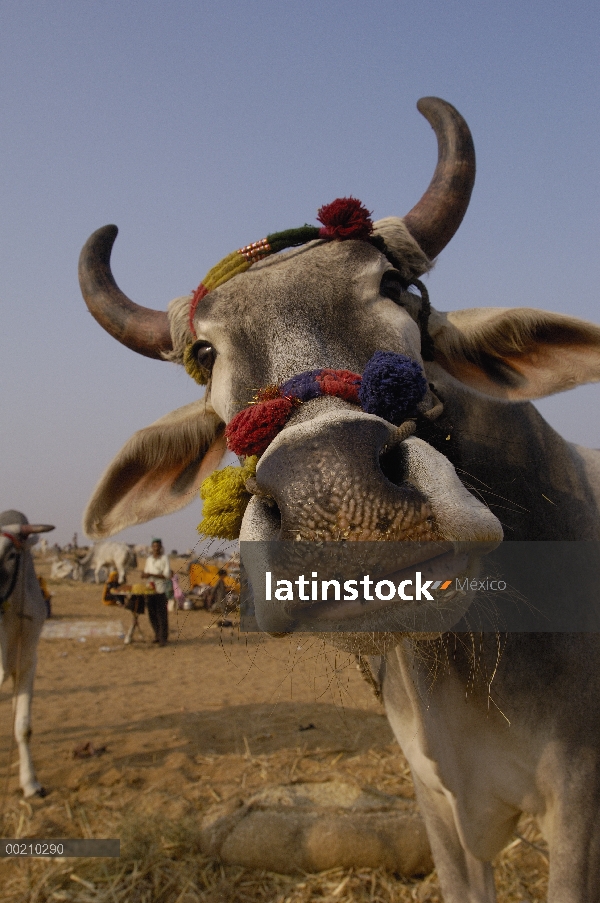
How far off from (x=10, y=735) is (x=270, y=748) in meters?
3.18

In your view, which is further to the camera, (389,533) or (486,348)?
(486,348)

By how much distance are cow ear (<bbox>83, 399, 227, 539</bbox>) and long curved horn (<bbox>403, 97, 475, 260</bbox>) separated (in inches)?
52.7

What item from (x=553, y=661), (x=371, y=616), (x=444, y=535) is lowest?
(x=553, y=661)

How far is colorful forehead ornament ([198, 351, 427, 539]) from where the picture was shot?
6.14 feet

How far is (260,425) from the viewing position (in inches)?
74.4

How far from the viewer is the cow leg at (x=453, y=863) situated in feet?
10.1

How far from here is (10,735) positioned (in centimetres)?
752

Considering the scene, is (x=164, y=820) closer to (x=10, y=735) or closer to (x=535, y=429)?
(x=10, y=735)

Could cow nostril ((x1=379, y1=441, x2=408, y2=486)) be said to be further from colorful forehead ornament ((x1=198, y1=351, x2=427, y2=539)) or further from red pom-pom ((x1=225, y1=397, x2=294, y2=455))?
red pom-pom ((x1=225, y1=397, x2=294, y2=455))

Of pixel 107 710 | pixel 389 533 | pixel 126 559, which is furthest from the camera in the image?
pixel 126 559

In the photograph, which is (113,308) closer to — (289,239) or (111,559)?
(289,239)

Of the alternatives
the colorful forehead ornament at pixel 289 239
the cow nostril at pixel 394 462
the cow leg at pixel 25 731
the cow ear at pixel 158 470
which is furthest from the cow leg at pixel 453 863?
the cow leg at pixel 25 731

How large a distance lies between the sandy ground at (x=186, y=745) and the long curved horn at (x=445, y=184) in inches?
76.7

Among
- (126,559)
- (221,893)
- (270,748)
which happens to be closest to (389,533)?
(221,893)
